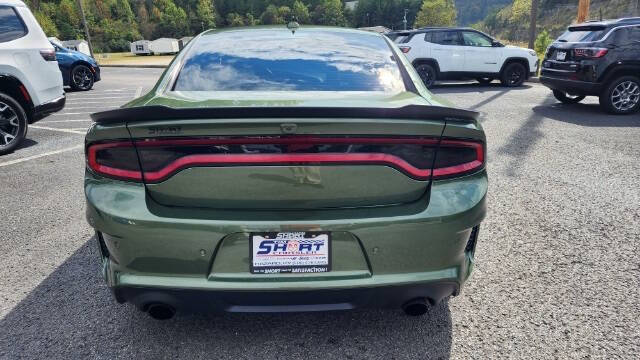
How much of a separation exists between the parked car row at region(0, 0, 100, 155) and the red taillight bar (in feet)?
17.1

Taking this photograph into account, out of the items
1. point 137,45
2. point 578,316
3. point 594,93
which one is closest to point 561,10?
point 137,45

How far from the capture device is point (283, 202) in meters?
1.79

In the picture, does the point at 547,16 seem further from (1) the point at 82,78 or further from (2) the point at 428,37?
(1) the point at 82,78

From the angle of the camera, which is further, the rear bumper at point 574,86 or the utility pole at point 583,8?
the utility pole at point 583,8

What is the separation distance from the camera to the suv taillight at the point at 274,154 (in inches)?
68.5

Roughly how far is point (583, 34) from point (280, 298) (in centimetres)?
937

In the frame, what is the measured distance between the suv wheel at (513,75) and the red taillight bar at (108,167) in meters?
13.1

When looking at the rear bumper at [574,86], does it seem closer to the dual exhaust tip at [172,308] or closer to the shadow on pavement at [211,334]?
the shadow on pavement at [211,334]

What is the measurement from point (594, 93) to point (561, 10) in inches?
4463

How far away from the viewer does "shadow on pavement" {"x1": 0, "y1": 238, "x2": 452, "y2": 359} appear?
2127mm

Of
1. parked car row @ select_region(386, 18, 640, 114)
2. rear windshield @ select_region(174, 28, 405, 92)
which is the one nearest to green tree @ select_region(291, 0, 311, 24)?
parked car row @ select_region(386, 18, 640, 114)

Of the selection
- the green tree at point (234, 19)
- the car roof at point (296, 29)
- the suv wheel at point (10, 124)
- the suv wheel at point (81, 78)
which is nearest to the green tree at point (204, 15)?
the green tree at point (234, 19)

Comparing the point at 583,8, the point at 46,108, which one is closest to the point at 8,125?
the point at 46,108

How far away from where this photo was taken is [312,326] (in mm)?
2311
